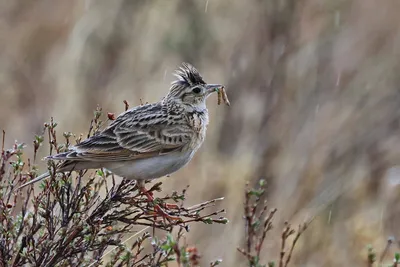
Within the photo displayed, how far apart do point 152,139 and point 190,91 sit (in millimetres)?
529

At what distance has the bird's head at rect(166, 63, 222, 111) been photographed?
5.04 meters

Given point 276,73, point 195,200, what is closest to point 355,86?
point 276,73

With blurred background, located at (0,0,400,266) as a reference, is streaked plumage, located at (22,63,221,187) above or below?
below

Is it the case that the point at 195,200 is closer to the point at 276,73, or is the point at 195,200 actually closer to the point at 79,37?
the point at 276,73

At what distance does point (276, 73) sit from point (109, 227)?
5426mm

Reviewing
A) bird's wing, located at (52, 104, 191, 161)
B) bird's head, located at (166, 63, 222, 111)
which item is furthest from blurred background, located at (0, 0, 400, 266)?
bird's wing, located at (52, 104, 191, 161)

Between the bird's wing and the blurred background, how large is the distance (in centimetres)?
248

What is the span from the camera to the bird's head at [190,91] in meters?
5.04

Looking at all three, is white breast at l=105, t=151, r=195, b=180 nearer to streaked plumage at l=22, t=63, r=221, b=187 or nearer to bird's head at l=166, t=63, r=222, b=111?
streaked plumage at l=22, t=63, r=221, b=187

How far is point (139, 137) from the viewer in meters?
4.64

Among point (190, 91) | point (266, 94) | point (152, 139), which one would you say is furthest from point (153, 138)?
point (266, 94)

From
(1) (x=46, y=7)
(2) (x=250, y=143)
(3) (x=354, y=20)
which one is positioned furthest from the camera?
(1) (x=46, y=7)

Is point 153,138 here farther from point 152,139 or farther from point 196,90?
point 196,90

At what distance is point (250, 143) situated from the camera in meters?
8.58
